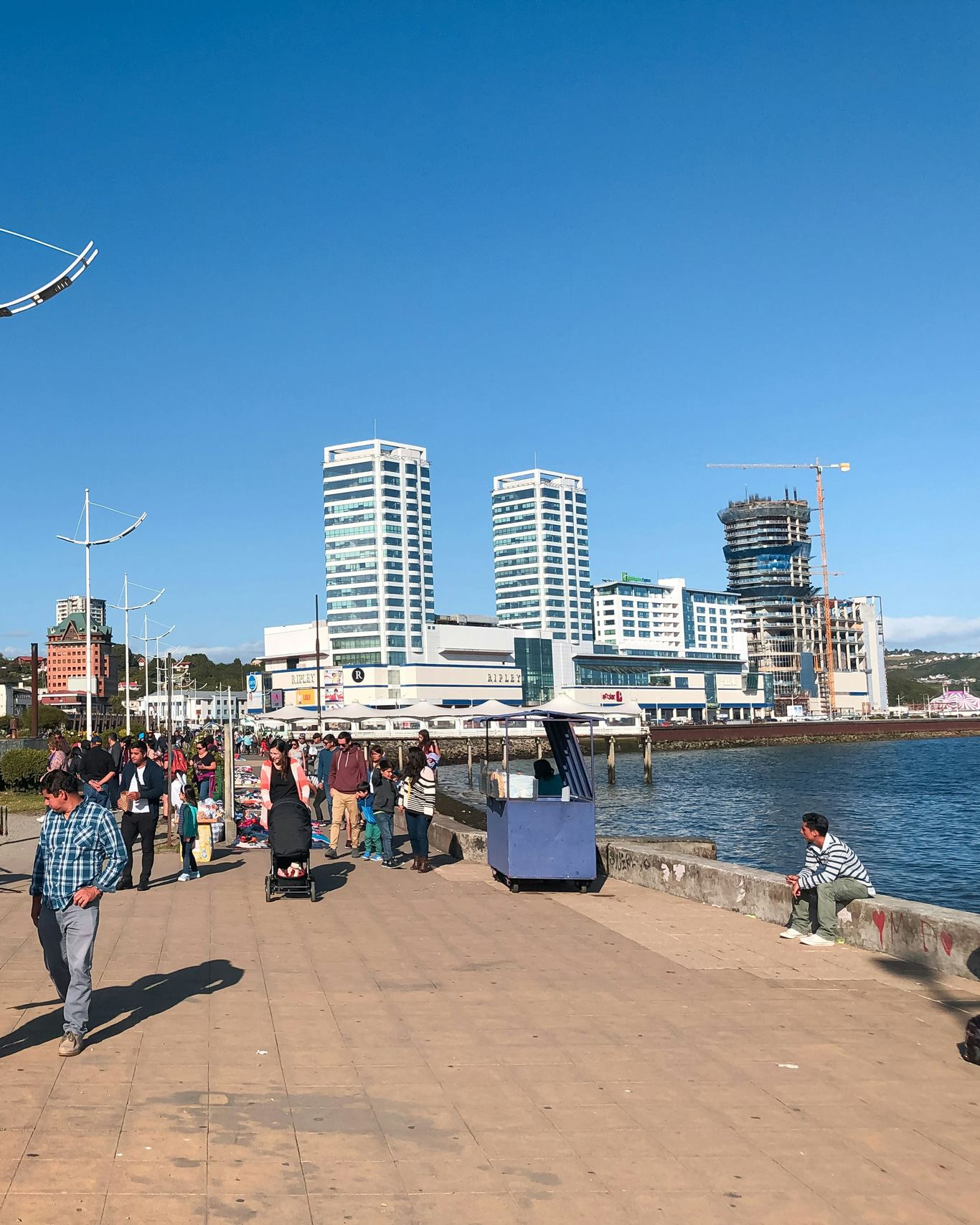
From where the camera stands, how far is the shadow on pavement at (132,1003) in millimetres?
6980

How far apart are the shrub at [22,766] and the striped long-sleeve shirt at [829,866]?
2576cm

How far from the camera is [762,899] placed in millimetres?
A: 11273

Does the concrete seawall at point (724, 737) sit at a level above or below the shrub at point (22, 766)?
below

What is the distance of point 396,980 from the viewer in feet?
28.5

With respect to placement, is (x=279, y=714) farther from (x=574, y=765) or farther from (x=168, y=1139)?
(x=168, y=1139)

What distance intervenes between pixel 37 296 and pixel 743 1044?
1217cm

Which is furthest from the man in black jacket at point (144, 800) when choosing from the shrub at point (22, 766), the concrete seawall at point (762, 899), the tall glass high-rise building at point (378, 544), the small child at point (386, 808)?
the tall glass high-rise building at point (378, 544)

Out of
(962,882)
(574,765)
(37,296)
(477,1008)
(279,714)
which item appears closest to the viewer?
(477,1008)

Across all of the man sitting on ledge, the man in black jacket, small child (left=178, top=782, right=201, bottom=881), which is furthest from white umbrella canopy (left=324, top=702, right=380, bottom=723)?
the man sitting on ledge

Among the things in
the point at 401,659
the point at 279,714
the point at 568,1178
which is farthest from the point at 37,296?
the point at 401,659

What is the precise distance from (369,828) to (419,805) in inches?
77.1

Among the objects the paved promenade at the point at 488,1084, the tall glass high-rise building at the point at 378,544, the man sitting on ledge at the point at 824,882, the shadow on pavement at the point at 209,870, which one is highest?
the tall glass high-rise building at the point at 378,544

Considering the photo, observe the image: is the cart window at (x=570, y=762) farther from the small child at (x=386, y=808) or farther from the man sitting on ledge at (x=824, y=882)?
the man sitting on ledge at (x=824, y=882)

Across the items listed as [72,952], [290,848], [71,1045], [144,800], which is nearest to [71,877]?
[72,952]
